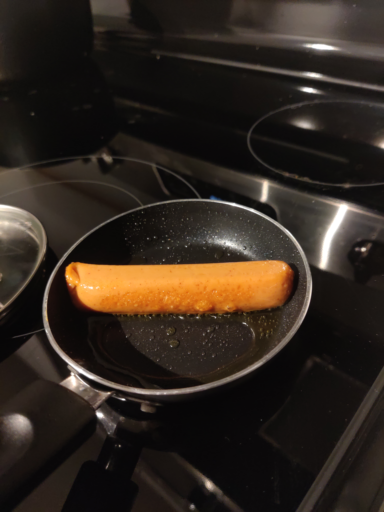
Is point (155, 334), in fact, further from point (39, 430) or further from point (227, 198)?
point (227, 198)

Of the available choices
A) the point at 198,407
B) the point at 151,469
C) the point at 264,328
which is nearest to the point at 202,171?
the point at 264,328

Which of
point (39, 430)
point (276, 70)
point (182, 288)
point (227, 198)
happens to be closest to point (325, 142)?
point (227, 198)

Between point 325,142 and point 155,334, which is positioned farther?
point 325,142

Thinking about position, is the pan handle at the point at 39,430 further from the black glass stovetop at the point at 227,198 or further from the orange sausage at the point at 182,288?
the orange sausage at the point at 182,288

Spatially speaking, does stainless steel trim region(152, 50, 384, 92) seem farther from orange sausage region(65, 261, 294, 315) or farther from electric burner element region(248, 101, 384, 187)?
orange sausage region(65, 261, 294, 315)

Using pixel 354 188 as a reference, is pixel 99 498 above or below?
below

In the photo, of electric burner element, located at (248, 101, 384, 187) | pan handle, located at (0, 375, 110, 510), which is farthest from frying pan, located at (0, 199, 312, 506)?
electric burner element, located at (248, 101, 384, 187)

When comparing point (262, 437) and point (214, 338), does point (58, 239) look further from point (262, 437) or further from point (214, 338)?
point (262, 437)

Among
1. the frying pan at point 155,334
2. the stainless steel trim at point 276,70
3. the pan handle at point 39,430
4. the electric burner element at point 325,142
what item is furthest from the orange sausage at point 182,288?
the stainless steel trim at point 276,70
